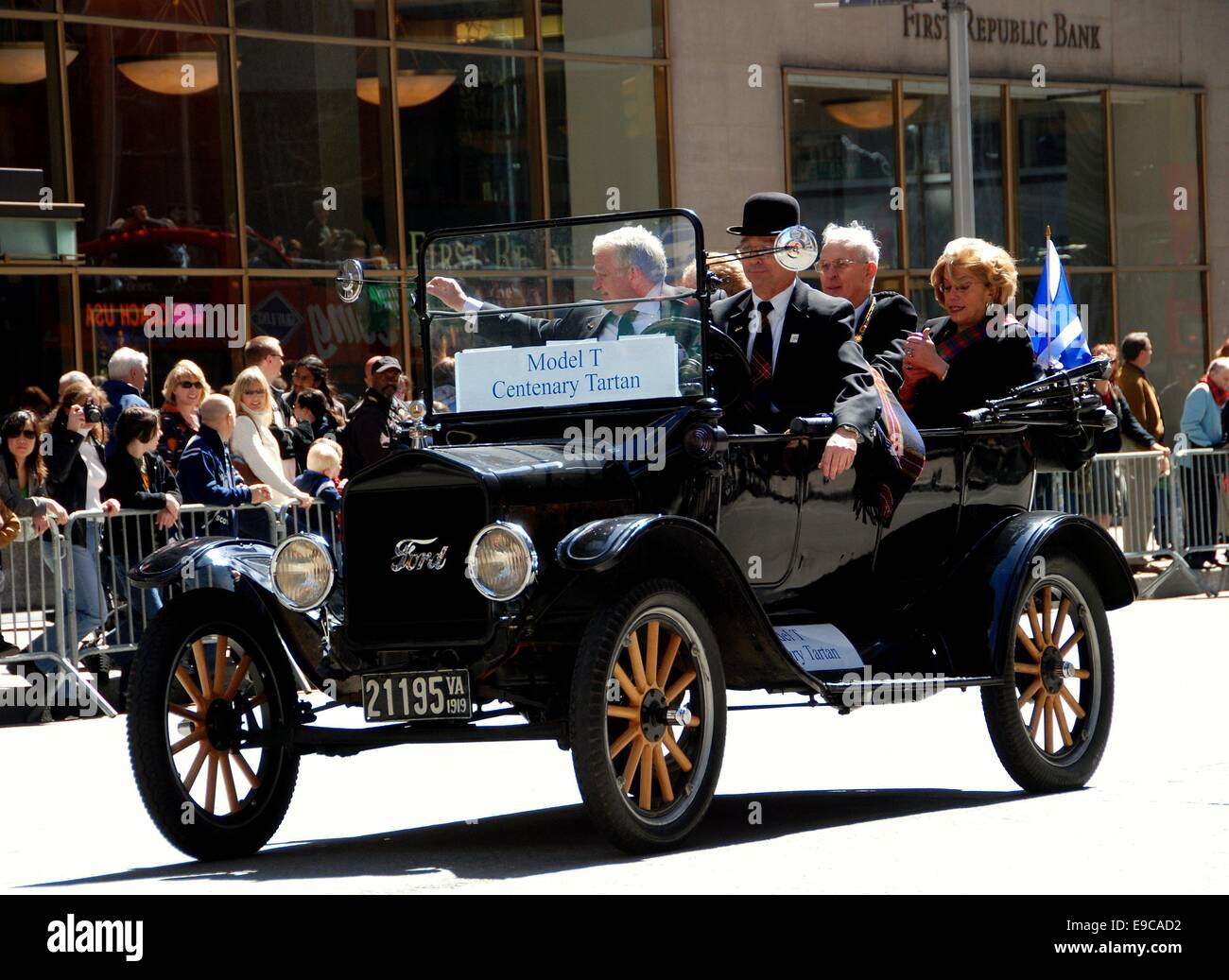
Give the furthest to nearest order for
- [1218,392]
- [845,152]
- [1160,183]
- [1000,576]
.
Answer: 1. [1160,183]
2. [845,152]
3. [1218,392]
4. [1000,576]

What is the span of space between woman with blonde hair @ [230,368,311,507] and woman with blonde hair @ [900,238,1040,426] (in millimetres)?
4970

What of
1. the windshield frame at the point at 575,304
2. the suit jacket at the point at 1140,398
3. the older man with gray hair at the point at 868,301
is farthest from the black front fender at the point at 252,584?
the suit jacket at the point at 1140,398

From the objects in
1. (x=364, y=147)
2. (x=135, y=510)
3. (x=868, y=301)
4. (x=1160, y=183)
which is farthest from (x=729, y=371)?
(x=1160, y=183)

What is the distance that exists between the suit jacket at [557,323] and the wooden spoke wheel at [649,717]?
123 cm

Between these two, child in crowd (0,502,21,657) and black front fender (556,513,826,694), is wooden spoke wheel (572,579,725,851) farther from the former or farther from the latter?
child in crowd (0,502,21,657)

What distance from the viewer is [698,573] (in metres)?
6.92

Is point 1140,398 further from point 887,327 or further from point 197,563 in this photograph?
point 197,563

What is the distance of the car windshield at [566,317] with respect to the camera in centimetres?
747

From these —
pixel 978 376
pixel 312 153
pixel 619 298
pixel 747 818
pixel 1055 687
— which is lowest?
pixel 747 818

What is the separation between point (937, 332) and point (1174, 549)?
8.68 m

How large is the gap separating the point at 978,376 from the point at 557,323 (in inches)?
73.9

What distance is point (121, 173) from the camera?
17828 mm

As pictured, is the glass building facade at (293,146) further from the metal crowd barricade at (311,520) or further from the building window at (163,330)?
the metal crowd barricade at (311,520)
